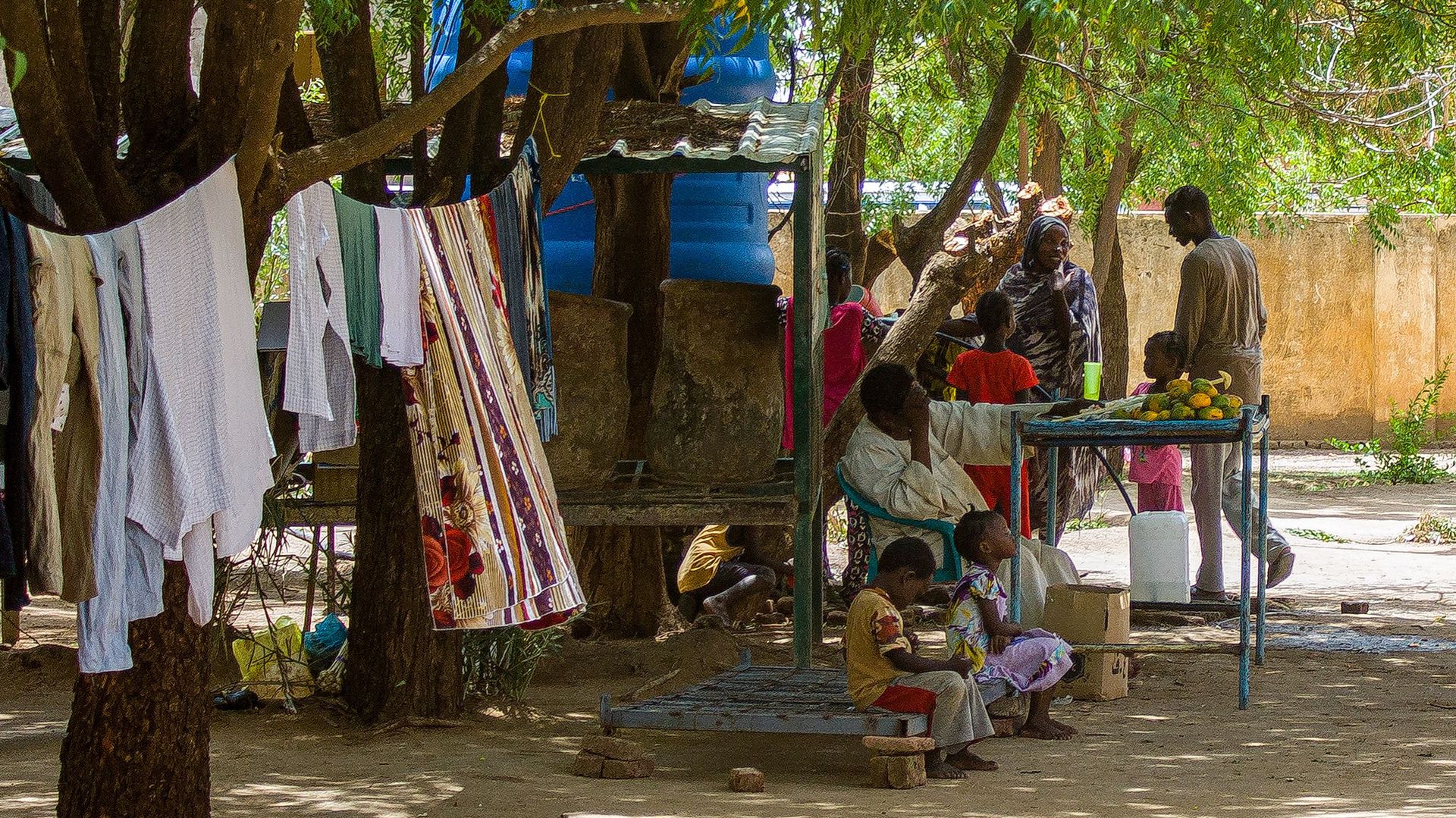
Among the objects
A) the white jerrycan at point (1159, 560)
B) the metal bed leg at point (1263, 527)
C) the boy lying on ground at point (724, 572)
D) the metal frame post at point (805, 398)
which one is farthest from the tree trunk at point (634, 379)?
the metal bed leg at point (1263, 527)

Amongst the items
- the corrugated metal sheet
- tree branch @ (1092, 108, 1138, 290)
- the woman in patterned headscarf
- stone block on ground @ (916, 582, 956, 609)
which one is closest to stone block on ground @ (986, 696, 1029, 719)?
the corrugated metal sheet

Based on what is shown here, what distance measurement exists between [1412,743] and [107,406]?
4.03 meters

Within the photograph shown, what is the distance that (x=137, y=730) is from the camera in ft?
11.4

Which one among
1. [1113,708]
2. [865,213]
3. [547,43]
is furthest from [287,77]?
[865,213]

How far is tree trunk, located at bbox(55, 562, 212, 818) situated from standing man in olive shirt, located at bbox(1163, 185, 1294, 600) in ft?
16.9

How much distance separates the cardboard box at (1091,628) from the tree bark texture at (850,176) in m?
3.73

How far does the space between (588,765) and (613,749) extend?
0.29 ft

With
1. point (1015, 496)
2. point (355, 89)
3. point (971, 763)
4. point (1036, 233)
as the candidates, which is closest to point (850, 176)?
point (1036, 233)

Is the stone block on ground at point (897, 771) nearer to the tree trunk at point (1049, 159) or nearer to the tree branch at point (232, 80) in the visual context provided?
the tree branch at point (232, 80)

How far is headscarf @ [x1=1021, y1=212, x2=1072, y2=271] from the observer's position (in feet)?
24.1

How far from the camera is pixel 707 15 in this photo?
160 inches

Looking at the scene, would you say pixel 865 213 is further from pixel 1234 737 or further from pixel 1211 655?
pixel 1234 737

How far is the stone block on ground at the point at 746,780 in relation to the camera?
4.36 m

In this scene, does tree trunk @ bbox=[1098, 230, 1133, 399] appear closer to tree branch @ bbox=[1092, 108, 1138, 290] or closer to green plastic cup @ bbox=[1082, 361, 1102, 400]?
tree branch @ bbox=[1092, 108, 1138, 290]
